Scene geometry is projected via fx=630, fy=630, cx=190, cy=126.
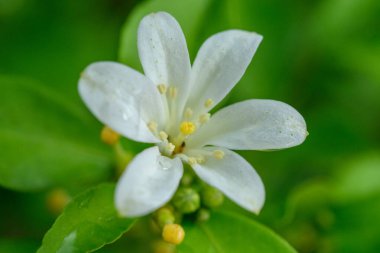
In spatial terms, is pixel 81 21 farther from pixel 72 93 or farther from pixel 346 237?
pixel 346 237

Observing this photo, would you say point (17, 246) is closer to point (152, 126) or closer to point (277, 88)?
point (152, 126)

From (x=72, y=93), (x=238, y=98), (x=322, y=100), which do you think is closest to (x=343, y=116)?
(x=322, y=100)

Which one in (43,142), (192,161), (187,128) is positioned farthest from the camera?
(43,142)

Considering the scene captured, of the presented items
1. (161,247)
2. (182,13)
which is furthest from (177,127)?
(161,247)

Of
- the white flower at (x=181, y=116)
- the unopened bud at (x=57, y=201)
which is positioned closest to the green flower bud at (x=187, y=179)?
the white flower at (x=181, y=116)

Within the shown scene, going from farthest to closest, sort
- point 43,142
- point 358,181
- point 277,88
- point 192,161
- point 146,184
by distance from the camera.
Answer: point 277,88 < point 358,181 < point 43,142 < point 192,161 < point 146,184

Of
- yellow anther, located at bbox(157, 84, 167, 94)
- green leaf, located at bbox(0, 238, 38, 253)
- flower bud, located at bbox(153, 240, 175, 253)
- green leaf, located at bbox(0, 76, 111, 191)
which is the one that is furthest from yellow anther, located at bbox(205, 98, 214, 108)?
green leaf, located at bbox(0, 238, 38, 253)

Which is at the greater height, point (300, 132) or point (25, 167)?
point (300, 132)
